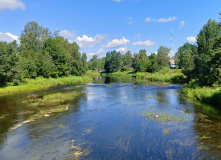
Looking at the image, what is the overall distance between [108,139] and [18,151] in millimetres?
6686

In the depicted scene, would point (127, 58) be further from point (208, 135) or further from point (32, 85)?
point (208, 135)

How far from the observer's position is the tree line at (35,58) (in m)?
40.2

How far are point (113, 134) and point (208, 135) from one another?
784 cm

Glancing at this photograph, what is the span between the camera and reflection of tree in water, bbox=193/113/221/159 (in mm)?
11423

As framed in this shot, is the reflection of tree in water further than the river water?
No

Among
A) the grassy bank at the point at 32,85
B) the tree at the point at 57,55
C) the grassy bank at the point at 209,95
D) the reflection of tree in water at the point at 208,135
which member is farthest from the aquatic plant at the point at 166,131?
the tree at the point at 57,55

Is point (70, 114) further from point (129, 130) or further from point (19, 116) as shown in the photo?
point (129, 130)

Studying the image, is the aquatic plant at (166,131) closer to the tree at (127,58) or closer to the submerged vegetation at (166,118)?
the submerged vegetation at (166,118)

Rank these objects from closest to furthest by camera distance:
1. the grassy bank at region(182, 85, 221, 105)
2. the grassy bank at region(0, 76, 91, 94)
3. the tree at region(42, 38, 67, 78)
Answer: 1. the grassy bank at region(182, 85, 221, 105)
2. the grassy bank at region(0, 76, 91, 94)
3. the tree at region(42, 38, 67, 78)

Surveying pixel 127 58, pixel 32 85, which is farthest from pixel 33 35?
pixel 127 58

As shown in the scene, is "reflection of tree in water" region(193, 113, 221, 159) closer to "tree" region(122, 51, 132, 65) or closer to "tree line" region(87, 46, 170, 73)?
"tree line" region(87, 46, 170, 73)

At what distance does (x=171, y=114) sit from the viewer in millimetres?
20375

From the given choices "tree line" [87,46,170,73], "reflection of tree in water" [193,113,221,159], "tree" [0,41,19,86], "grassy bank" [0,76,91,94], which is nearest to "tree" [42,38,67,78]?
"grassy bank" [0,76,91,94]

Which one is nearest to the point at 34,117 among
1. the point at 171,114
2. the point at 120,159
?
the point at 120,159
